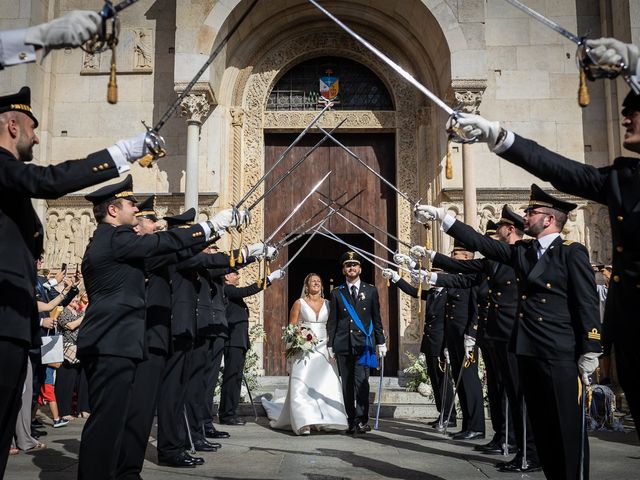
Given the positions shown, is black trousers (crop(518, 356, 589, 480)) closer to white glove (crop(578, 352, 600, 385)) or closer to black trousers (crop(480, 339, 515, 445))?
white glove (crop(578, 352, 600, 385))

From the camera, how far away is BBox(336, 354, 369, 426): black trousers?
8547 millimetres

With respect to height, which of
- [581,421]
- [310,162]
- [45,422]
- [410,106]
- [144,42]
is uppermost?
[144,42]

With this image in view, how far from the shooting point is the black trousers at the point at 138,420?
196 inches

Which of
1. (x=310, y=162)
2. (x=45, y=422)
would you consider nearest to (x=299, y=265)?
(x=310, y=162)

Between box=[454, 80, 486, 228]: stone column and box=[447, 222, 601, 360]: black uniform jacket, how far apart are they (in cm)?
674

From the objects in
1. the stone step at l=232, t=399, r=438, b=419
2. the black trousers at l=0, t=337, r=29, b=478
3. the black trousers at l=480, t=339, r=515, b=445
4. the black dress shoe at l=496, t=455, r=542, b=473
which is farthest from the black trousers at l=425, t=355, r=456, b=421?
the black trousers at l=0, t=337, r=29, b=478

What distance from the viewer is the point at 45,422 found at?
9.79m

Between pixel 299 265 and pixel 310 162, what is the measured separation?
15.9 ft

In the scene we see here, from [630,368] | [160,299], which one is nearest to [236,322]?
[160,299]

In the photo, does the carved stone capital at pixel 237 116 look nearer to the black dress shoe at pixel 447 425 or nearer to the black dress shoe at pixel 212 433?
the black dress shoe at pixel 212 433

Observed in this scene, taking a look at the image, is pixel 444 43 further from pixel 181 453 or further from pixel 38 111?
pixel 181 453

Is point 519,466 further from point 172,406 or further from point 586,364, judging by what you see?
point 172,406

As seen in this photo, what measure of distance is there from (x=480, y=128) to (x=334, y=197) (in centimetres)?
1006

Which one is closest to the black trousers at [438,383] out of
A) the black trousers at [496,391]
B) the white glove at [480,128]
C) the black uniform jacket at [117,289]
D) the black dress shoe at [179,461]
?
the black trousers at [496,391]
